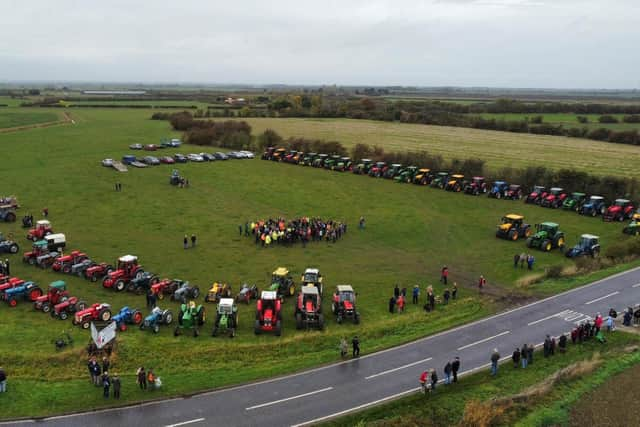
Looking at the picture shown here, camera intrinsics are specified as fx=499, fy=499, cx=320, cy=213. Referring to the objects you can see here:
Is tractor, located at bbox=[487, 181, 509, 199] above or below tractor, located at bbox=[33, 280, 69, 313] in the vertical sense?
above

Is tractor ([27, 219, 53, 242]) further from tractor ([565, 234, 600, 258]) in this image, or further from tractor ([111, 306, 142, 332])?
tractor ([565, 234, 600, 258])

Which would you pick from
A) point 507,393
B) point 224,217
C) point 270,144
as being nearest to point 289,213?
point 224,217

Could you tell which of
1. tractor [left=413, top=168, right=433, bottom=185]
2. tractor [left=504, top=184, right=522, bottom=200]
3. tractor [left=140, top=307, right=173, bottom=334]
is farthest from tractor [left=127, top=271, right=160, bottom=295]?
tractor [left=504, top=184, right=522, bottom=200]

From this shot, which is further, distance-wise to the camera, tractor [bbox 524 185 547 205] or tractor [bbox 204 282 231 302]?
tractor [bbox 524 185 547 205]

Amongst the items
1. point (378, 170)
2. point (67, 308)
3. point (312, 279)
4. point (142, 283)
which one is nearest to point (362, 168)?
point (378, 170)

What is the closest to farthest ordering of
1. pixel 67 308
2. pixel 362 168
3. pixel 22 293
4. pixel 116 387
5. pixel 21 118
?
pixel 116 387 < pixel 67 308 < pixel 22 293 < pixel 362 168 < pixel 21 118

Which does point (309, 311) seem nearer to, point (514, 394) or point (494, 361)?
point (494, 361)
